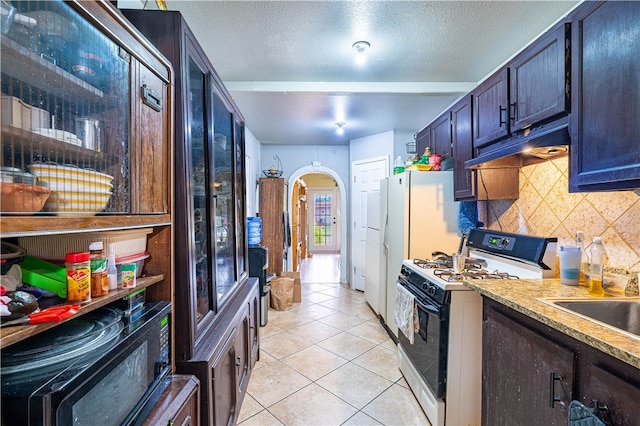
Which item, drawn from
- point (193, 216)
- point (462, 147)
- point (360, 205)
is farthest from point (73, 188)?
point (360, 205)

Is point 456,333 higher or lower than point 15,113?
lower

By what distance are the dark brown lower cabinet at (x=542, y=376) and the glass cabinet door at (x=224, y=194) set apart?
4.76ft

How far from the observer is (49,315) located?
664mm

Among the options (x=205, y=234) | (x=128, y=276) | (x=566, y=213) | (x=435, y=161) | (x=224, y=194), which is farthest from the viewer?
(x=435, y=161)

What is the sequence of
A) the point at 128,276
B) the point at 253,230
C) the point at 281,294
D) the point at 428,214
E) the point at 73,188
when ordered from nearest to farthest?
the point at 73,188 < the point at 128,276 < the point at 428,214 < the point at 253,230 < the point at 281,294

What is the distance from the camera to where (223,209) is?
1.88 m

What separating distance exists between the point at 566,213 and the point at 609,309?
67 cm

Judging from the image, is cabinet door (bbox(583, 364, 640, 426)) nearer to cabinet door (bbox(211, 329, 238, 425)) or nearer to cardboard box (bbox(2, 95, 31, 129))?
cabinet door (bbox(211, 329, 238, 425))

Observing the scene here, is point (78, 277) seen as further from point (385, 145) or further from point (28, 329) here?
point (385, 145)

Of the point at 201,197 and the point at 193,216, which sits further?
the point at 201,197

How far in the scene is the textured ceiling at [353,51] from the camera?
5.73 feet

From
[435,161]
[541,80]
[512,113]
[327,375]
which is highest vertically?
[541,80]

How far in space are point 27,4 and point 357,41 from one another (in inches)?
71.7

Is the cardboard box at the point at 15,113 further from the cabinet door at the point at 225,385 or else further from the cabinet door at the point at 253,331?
the cabinet door at the point at 253,331
